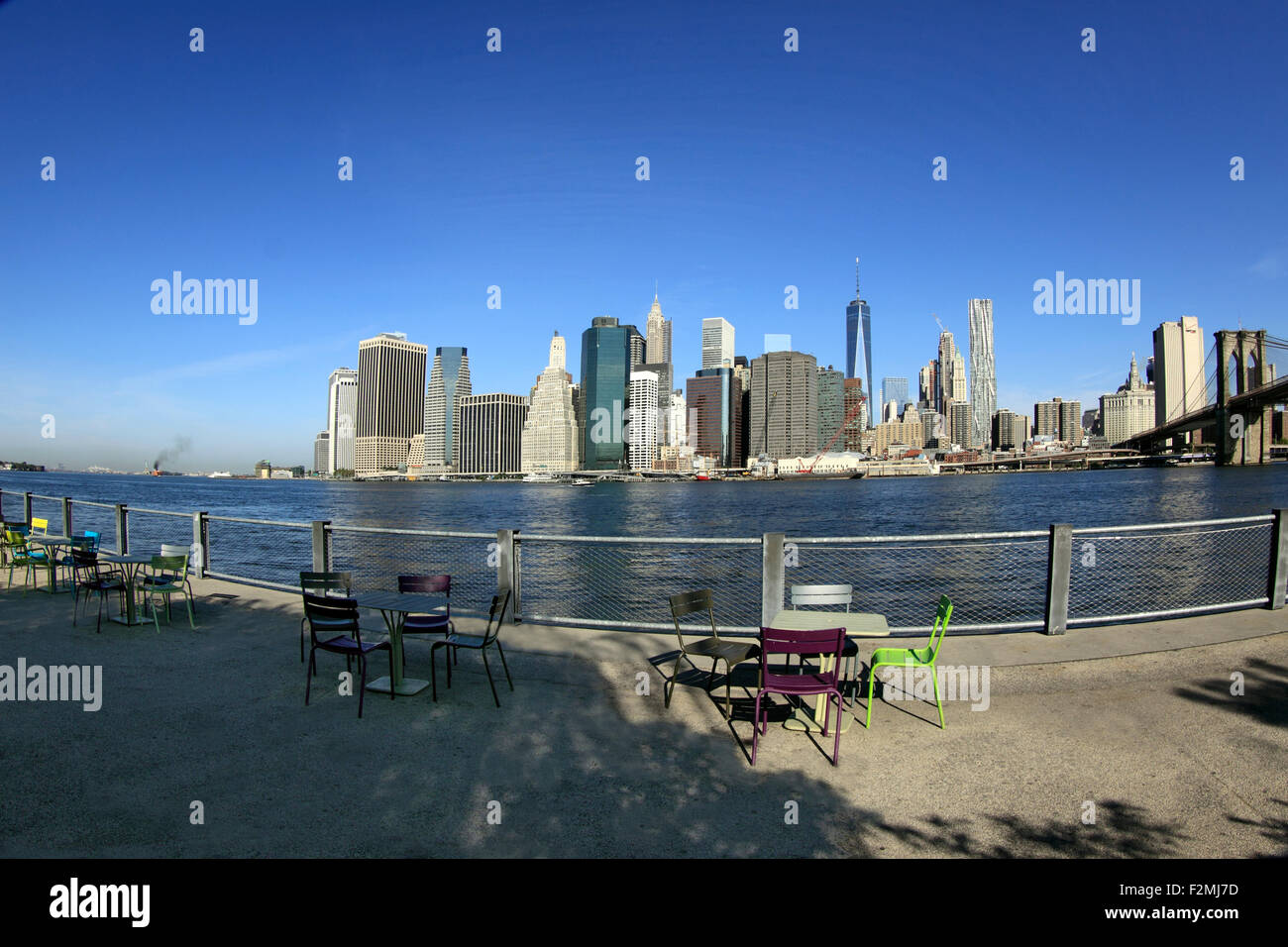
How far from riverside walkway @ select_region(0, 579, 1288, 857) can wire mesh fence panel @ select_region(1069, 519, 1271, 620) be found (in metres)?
8.18

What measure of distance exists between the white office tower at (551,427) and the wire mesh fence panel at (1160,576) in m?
156

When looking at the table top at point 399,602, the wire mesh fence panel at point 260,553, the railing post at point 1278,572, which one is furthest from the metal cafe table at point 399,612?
the wire mesh fence panel at point 260,553

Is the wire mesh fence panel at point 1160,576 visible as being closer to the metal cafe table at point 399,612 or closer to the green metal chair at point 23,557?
the metal cafe table at point 399,612

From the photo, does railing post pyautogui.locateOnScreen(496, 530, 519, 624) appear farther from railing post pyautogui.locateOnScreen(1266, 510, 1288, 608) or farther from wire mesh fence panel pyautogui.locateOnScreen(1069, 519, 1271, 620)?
wire mesh fence panel pyautogui.locateOnScreen(1069, 519, 1271, 620)

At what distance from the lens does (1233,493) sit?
205 feet

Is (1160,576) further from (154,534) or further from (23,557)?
(154,534)

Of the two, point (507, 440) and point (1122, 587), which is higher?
point (507, 440)

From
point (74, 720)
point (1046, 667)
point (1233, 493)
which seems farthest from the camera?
point (1233, 493)

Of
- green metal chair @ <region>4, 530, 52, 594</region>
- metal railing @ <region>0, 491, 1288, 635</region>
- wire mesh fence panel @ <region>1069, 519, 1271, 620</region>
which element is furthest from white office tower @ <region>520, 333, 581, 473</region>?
green metal chair @ <region>4, 530, 52, 594</region>

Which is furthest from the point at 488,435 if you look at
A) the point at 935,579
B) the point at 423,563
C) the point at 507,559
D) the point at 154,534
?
the point at 507,559
